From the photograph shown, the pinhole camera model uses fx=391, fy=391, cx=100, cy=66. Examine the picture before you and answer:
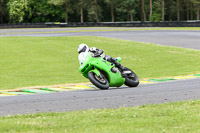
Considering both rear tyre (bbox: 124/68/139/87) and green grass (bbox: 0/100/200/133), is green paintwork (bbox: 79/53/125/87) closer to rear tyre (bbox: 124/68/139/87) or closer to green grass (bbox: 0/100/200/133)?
rear tyre (bbox: 124/68/139/87)

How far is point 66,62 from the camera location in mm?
23125

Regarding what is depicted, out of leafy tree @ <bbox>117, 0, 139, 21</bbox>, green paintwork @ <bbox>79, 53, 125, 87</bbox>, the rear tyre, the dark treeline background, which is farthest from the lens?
leafy tree @ <bbox>117, 0, 139, 21</bbox>

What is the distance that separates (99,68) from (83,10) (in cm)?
7811

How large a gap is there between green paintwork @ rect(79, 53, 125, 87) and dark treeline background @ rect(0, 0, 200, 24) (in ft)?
217

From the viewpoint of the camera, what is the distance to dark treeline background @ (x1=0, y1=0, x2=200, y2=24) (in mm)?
78125

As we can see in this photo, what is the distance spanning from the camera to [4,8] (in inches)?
3243

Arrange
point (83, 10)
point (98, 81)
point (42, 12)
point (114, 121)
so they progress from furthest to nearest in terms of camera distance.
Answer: point (83, 10)
point (42, 12)
point (98, 81)
point (114, 121)

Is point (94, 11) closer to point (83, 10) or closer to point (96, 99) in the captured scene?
point (83, 10)

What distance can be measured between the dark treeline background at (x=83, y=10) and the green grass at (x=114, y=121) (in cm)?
7014

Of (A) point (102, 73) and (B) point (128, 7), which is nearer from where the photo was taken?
(A) point (102, 73)

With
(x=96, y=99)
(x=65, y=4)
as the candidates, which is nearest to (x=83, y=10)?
(x=65, y=4)

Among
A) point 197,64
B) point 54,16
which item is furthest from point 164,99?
point 54,16

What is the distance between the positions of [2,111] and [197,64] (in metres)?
14.4

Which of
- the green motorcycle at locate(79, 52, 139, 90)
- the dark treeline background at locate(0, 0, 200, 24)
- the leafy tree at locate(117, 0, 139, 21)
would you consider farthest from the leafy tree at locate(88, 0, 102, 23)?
the green motorcycle at locate(79, 52, 139, 90)
